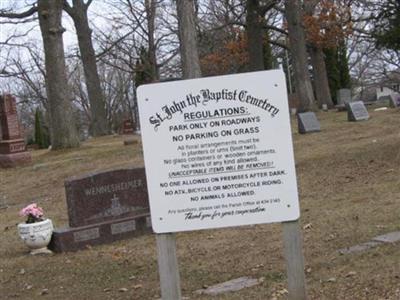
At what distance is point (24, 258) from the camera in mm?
8602

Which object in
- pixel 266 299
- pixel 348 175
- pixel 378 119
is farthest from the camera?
pixel 378 119

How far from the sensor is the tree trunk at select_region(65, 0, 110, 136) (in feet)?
122

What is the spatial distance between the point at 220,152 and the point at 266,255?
2.98 m

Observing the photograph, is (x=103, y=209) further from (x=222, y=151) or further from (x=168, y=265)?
(x=222, y=151)

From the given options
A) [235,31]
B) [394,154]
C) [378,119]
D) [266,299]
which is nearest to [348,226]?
[266,299]

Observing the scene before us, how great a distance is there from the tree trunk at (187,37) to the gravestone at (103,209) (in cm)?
969

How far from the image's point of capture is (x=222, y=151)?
4.47m

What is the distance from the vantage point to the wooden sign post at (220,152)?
4.46 meters

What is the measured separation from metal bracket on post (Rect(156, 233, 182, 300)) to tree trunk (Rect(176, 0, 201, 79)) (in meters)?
14.6

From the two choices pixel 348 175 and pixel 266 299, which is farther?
pixel 348 175

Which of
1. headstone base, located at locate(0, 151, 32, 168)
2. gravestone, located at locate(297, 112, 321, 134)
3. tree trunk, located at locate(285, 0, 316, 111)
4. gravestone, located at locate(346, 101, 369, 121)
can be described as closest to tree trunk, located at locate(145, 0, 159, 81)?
tree trunk, located at locate(285, 0, 316, 111)

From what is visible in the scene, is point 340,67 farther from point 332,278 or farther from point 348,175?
point 332,278

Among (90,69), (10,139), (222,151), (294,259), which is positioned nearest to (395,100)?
(10,139)

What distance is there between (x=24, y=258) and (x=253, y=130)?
515cm
